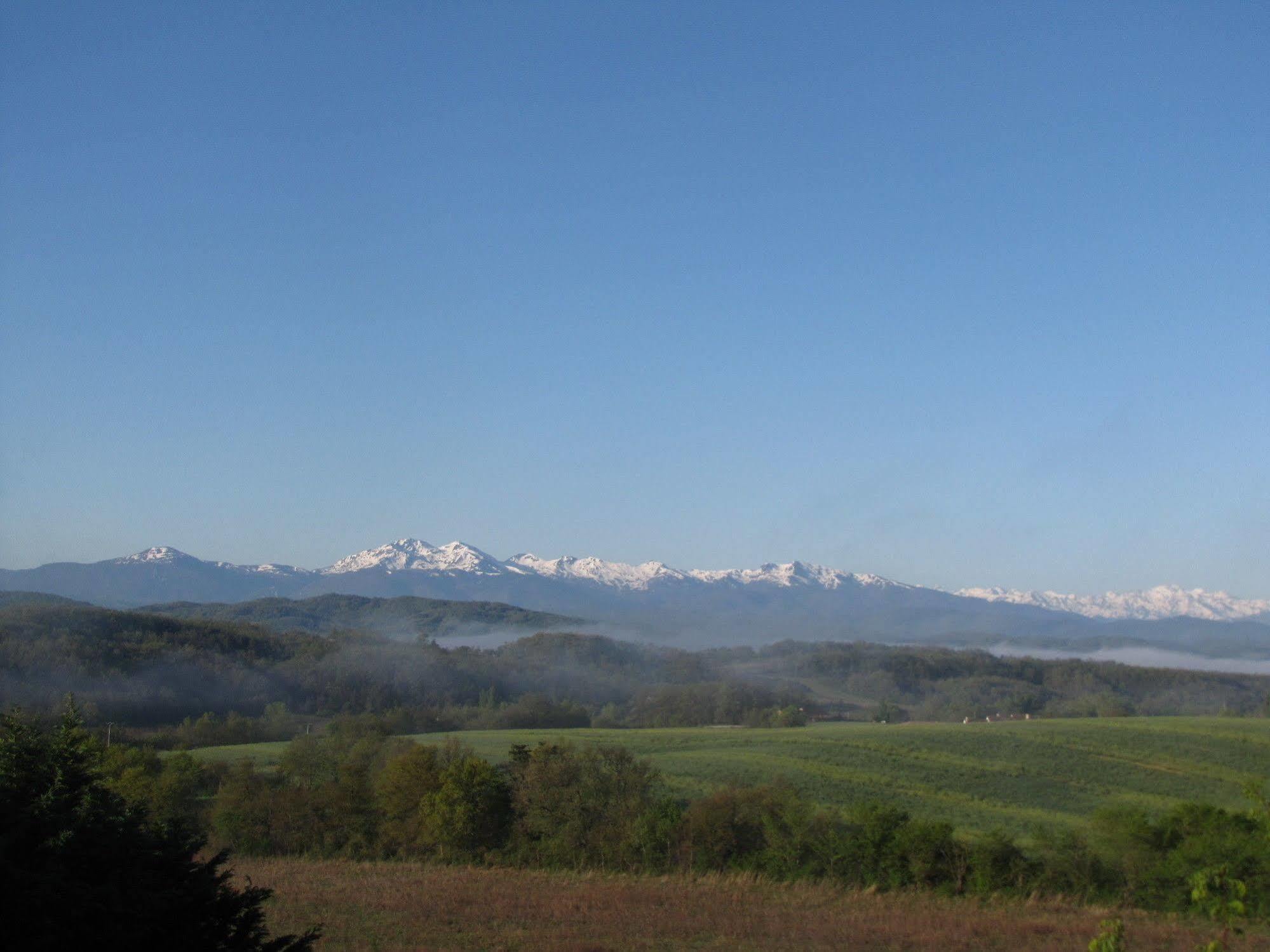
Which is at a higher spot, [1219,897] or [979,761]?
[1219,897]

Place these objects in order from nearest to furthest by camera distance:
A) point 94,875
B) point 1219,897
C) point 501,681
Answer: point 94,875
point 1219,897
point 501,681

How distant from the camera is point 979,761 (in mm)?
63719

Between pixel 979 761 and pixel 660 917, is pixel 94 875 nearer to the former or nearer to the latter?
pixel 660 917

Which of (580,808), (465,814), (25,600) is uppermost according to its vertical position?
(580,808)

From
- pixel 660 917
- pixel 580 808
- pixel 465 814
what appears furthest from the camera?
pixel 465 814

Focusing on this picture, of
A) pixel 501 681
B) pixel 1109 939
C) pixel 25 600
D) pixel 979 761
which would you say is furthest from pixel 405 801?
pixel 25 600

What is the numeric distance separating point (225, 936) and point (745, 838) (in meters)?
28.1

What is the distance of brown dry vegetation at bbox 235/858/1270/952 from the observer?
22609mm

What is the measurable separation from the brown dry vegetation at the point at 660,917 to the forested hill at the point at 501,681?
70.3 metres

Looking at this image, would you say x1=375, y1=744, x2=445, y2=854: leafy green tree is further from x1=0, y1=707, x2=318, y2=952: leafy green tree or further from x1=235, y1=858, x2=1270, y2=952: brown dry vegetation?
x1=0, y1=707, x2=318, y2=952: leafy green tree

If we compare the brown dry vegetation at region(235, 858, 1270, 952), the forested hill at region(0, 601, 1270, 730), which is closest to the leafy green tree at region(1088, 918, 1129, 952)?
the brown dry vegetation at region(235, 858, 1270, 952)

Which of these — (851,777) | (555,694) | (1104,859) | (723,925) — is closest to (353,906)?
(723,925)

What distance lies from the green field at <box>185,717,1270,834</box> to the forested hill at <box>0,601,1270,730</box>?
3061 centimetres

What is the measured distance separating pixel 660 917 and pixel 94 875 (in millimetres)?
19141
